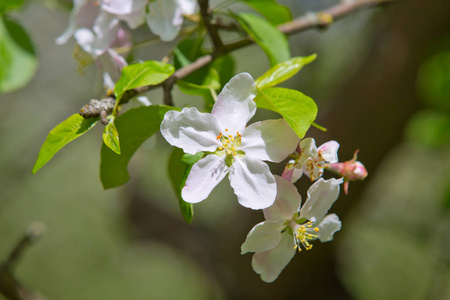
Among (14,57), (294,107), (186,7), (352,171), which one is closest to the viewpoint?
(294,107)

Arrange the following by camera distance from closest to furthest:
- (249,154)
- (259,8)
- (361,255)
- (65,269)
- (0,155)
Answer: (249,154) → (259,8) → (361,255) → (0,155) → (65,269)

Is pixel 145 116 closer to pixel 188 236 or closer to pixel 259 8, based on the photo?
pixel 259 8

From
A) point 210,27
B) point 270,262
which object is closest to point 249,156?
point 270,262

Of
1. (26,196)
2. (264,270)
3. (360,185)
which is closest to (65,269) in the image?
(26,196)

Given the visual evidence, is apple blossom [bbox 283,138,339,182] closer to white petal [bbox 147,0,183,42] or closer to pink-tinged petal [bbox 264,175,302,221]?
pink-tinged petal [bbox 264,175,302,221]

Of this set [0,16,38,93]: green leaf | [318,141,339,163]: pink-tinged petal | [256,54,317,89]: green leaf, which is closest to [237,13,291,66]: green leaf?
[256,54,317,89]: green leaf

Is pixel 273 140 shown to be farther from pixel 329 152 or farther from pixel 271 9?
pixel 271 9

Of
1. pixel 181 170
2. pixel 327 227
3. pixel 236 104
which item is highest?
pixel 236 104

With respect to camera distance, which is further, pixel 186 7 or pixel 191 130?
pixel 186 7
